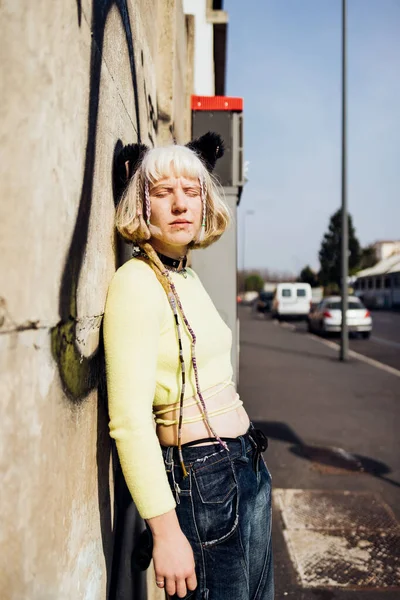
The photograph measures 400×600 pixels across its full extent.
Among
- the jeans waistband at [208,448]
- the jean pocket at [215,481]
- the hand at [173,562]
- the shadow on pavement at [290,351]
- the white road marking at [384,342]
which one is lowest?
the white road marking at [384,342]

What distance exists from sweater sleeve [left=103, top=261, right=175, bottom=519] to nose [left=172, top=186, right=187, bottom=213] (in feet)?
1.25

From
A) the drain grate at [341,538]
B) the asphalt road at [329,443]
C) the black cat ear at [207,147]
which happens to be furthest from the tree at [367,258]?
the black cat ear at [207,147]

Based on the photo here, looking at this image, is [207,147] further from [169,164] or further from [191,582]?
[191,582]

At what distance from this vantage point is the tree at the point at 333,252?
69000mm

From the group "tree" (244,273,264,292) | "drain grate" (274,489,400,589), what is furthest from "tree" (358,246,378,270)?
"drain grate" (274,489,400,589)

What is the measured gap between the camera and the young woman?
125 centimetres

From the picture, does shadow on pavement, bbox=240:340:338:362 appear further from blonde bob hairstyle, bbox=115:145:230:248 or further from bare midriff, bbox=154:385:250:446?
blonde bob hairstyle, bbox=115:145:230:248

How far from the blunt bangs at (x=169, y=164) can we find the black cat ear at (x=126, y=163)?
4 cm

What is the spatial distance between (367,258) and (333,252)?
5211 millimetres

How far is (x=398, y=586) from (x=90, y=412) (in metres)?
2.47

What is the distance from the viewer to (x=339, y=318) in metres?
17.6

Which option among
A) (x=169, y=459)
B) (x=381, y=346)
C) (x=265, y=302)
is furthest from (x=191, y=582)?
(x=265, y=302)

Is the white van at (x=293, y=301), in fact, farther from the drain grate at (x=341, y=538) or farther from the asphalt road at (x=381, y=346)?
the drain grate at (x=341, y=538)

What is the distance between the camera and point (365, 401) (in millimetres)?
7309
